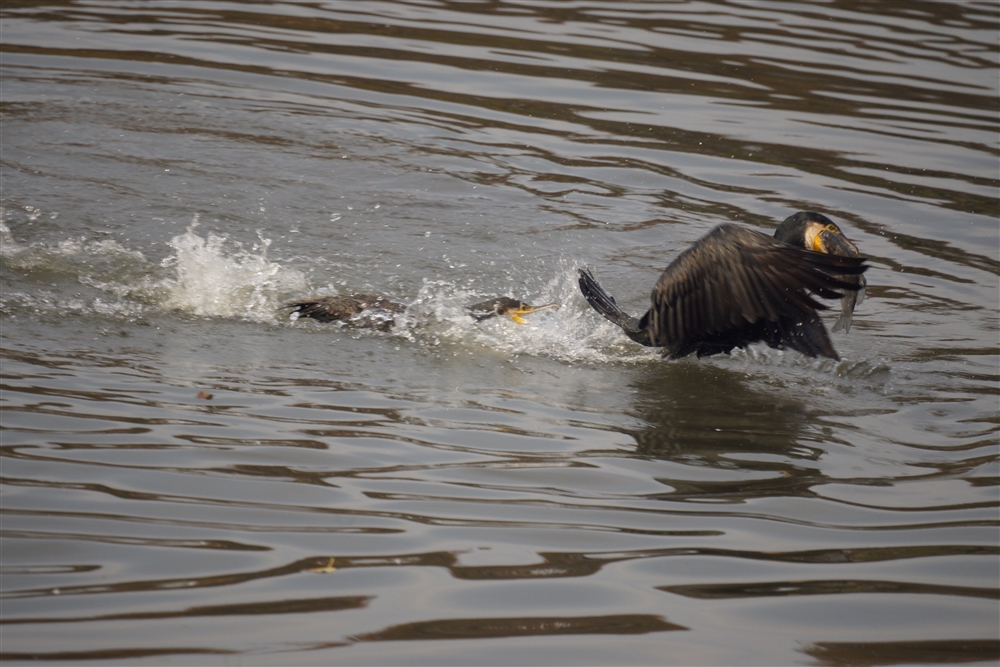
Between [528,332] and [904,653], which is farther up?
[528,332]

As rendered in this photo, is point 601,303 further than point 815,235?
Yes

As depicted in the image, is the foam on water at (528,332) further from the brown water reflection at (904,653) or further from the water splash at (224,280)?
the brown water reflection at (904,653)

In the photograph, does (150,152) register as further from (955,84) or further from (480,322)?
(955,84)

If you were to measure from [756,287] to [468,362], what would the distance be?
1646 millimetres

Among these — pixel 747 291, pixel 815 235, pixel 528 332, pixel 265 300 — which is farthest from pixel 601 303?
pixel 265 300

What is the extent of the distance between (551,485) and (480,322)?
220cm

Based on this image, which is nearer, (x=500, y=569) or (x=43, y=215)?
(x=500, y=569)

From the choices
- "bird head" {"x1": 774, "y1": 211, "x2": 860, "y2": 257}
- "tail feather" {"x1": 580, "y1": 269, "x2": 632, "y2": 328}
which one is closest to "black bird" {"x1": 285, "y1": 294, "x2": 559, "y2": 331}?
"tail feather" {"x1": 580, "y1": 269, "x2": 632, "y2": 328}

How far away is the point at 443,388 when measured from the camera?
504 centimetres

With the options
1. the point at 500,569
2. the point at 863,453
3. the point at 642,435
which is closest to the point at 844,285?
the point at 863,453

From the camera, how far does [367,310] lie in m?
5.85

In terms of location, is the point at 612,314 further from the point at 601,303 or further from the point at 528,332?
the point at 528,332

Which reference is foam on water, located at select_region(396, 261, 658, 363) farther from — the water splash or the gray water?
the water splash

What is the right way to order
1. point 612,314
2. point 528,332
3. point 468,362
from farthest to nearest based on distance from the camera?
point 528,332, point 612,314, point 468,362
